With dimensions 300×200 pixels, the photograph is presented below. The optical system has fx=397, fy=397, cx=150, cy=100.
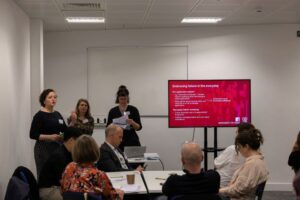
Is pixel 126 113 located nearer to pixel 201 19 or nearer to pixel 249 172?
pixel 201 19

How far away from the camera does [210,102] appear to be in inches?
243

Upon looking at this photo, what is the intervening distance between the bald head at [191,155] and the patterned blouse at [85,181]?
1.98ft

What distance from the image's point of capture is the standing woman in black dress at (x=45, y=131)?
185 inches

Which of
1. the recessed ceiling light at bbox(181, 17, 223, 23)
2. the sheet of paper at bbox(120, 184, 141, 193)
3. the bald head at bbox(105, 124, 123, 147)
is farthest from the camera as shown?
the recessed ceiling light at bbox(181, 17, 223, 23)

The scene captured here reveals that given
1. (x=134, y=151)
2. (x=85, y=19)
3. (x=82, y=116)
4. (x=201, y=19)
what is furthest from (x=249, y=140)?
(x=85, y=19)

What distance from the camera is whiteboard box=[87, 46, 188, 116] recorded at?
713cm

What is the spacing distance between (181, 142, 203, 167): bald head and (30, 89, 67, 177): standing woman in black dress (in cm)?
231

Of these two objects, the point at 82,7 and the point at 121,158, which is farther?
the point at 82,7

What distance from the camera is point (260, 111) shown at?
7.02 meters

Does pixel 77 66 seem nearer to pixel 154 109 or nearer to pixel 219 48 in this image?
pixel 154 109

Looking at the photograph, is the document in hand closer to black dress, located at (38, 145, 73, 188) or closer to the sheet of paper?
the sheet of paper

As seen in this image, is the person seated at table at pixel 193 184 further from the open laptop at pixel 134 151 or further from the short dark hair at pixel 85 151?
the open laptop at pixel 134 151

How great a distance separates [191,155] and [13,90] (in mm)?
2974

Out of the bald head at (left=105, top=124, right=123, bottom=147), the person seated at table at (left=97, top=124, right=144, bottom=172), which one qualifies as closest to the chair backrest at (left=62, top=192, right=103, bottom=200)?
the person seated at table at (left=97, top=124, right=144, bottom=172)
